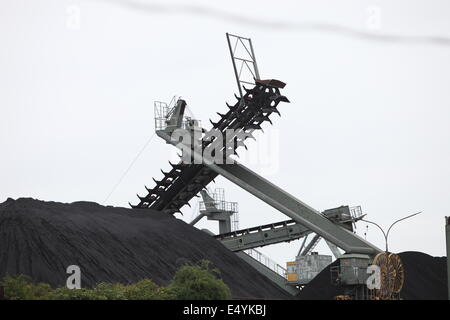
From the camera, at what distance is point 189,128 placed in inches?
2028

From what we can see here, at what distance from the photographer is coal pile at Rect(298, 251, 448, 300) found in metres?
50.8

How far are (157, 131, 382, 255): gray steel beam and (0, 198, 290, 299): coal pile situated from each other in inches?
160

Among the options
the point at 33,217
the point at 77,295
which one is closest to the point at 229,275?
the point at 33,217

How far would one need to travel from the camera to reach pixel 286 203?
172 feet

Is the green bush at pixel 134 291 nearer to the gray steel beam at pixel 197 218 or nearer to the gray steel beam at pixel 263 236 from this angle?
the gray steel beam at pixel 263 236

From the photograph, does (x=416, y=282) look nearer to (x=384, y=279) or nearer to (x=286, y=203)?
(x=384, y=279)

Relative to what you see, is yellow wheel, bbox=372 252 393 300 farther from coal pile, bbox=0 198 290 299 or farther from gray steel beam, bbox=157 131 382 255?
coal pile, bbox=0 198 290 299

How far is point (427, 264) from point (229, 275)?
12.7 metres

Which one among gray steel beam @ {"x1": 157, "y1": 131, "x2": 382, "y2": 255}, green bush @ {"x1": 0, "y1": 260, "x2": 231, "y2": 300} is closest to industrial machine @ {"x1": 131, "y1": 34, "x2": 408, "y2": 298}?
gray steel beam @ {"x1": 157, "y1": 131, "x2": 382, "y2": 255}

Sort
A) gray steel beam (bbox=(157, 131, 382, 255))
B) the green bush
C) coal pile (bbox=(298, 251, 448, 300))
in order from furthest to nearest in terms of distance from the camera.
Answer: coal pile (bbox=(298, 251, 448, 300)) < gray steel beam (bbox=(157, 131, 382, 255)) < the green bush

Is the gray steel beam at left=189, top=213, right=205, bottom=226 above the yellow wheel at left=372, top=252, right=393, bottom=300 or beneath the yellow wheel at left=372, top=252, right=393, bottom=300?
above
